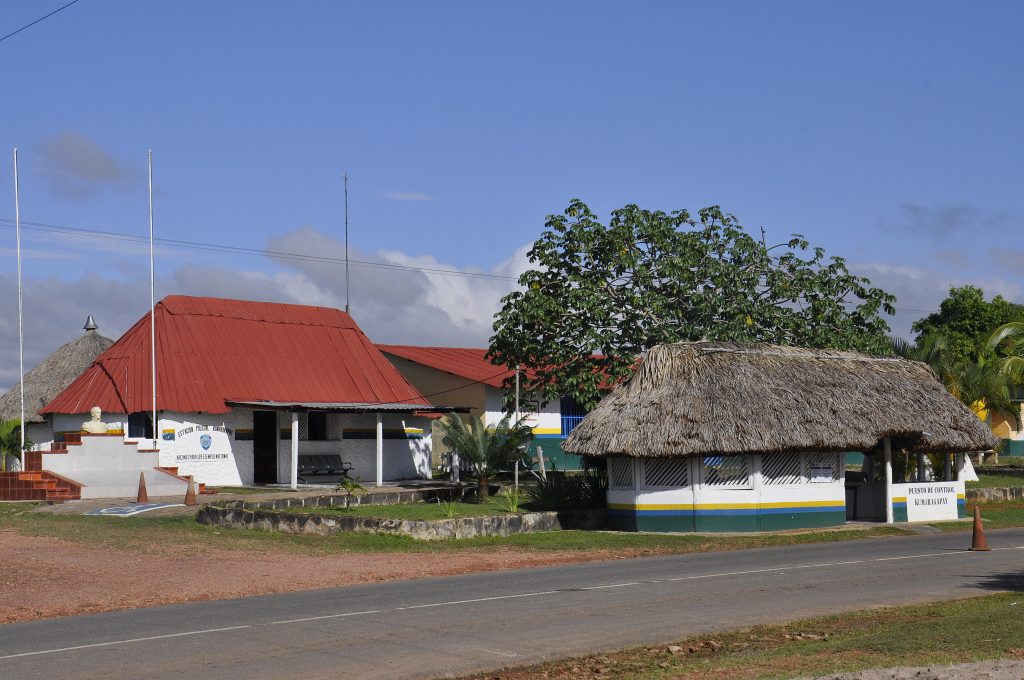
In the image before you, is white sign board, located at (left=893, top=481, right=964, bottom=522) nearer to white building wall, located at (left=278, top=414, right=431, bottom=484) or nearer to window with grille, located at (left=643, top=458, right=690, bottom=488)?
window with grille, located at (left=643, top=458, right=690, bottom=488)

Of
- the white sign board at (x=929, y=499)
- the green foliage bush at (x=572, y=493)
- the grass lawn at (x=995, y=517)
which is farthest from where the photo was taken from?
the white sign board at (x=929, y=499)

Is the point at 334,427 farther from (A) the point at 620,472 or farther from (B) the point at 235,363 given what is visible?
(A) the point at 620,472

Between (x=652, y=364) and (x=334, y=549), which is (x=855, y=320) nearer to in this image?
(x=652, y=364)

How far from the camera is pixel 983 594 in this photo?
15312mm

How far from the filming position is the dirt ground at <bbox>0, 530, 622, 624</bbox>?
16641 millimetres

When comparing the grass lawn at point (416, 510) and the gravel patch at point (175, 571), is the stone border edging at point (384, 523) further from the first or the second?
the gravel patch at point (175, 571)

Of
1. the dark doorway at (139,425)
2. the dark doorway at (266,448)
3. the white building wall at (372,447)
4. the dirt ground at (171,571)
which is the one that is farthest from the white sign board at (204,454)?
the dirt ground at (171,571)

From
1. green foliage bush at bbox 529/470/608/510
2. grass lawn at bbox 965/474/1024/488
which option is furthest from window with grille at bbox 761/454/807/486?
grass lawn at bbox 965/474/1024/488

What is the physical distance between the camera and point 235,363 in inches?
1428

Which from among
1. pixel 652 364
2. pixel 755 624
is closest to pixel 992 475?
pixel 652 364

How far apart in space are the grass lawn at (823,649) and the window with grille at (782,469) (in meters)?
12.7

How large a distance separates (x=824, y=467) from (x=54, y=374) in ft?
99.5

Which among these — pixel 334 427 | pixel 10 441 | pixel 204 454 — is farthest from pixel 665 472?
pixel 10 441

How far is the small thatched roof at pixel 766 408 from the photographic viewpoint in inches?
1009
